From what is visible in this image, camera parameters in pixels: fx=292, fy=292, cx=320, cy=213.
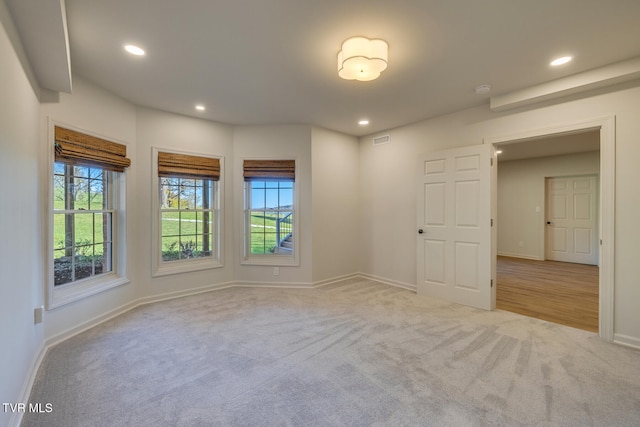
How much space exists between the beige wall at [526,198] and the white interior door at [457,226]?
4506 millimetres

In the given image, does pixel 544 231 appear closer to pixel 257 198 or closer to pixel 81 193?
pixel 257 198

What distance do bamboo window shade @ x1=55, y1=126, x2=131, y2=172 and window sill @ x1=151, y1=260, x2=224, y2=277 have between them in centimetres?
136

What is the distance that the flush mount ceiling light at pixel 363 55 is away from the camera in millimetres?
2215

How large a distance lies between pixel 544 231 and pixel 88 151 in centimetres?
857

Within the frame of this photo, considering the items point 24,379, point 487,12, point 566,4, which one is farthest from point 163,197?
A: point 566,4

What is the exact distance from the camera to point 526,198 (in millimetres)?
7074

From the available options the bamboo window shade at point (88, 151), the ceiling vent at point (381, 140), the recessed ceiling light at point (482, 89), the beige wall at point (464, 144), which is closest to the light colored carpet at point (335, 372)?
the beige wall at point (464, 144)

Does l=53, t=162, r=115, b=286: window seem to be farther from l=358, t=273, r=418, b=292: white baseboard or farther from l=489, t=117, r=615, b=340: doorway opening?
l=489, t=117, r=615, b=340: doorway opening

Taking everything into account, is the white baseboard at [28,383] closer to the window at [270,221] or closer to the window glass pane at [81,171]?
the window glass pane at [81,171]

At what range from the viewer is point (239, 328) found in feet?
9.74

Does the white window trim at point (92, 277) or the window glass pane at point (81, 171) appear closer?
the white window trim at point (92, 277)

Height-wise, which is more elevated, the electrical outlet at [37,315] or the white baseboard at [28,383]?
the electrical outlet at [37,315]

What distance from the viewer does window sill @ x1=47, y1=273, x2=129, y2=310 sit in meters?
2.70

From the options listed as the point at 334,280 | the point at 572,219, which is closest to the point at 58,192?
the point at 334,280
